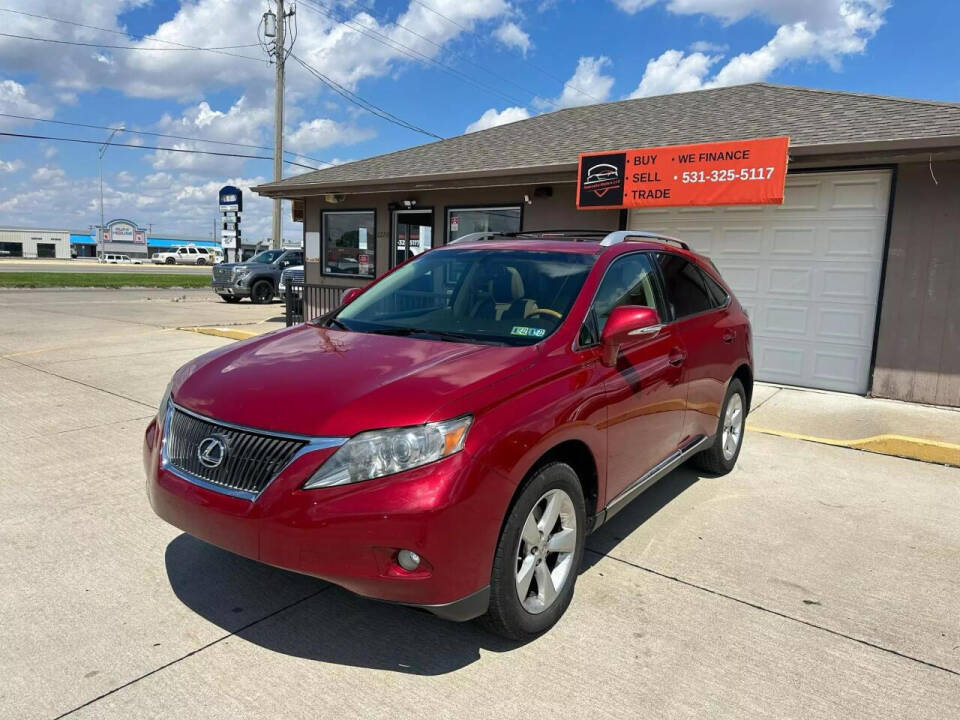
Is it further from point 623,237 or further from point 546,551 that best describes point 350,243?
point 546,551

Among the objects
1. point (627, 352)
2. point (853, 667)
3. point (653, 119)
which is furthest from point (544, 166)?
point (853, 667)

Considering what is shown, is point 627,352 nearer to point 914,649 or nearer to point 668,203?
point 914,649

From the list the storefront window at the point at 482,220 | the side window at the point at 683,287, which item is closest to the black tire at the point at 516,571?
the side window at the point at 683,287

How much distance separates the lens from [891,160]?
7586 millimetres

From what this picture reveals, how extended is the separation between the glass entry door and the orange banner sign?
153 inches

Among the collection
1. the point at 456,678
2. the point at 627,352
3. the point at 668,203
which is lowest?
the point at 456,678

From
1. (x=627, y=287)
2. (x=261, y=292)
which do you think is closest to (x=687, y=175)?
(x=627, y=287)

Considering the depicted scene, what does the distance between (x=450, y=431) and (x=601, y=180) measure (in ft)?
25.5

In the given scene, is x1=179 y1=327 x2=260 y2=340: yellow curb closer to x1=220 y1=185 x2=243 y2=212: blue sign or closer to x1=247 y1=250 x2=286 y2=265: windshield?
x1=247 y1=250 x2=286 y2=265: windshield

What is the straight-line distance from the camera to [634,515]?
4367 mm

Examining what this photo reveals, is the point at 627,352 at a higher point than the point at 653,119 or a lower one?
lower

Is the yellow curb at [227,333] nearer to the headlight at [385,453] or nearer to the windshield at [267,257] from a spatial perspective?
the windshield at [267,257]

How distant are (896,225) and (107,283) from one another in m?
28.9

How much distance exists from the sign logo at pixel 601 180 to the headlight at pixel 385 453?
7658mm
